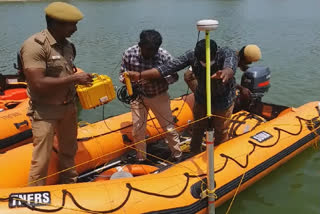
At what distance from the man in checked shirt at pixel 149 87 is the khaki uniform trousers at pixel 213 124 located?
237 millimetres

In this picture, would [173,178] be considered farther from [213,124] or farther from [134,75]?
[134,75]

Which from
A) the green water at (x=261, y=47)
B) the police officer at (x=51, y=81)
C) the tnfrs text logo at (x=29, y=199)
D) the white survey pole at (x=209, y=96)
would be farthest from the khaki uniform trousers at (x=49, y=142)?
the white survey pole at (x=209, y=96)

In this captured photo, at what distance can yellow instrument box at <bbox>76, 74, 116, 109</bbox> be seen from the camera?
120 inches

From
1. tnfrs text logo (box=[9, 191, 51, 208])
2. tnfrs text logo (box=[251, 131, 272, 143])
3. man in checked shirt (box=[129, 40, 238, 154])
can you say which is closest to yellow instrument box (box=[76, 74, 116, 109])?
man in checked shirt (box=[129, 40, 238, 154])

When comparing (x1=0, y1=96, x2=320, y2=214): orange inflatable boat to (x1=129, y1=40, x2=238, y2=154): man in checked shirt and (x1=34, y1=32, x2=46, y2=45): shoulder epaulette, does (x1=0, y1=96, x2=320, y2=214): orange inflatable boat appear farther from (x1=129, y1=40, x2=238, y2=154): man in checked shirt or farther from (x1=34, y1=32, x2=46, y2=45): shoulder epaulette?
(x1=34, y1=32, x2=46, y2=45): shoulder epaulette

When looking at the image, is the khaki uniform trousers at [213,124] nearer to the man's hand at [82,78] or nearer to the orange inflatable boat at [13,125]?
the man's hand at [82,78]

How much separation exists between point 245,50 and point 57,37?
218 cm

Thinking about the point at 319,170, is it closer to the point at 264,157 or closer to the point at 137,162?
the point at 264,157

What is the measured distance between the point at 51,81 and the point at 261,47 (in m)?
10.2

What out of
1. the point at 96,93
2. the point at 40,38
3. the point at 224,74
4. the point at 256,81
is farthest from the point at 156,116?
the point at 256,81

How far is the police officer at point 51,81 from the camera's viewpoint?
2445mm

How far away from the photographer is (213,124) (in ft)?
11.4

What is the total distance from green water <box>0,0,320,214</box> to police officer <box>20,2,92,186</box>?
Result: 108cm

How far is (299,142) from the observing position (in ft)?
13.3
